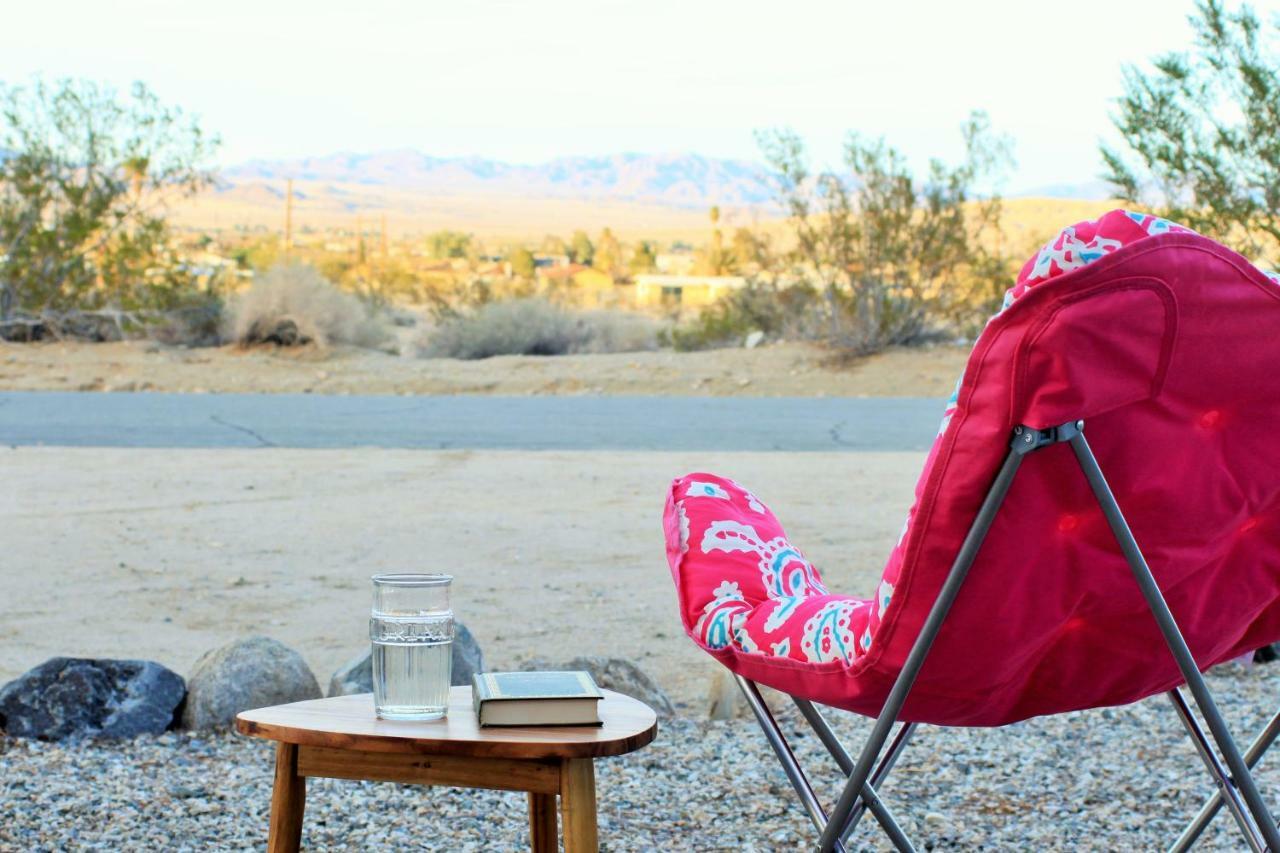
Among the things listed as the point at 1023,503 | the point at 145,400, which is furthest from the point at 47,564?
the point at 145,400

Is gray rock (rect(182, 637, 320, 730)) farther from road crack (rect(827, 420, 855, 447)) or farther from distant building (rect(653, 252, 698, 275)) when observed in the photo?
distant building (rect(653, 252, 698, 275))

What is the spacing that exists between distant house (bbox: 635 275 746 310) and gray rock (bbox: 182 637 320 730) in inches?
1109

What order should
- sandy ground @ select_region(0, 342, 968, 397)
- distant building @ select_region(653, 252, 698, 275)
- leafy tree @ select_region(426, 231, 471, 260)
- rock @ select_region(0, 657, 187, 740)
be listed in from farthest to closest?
leafy tree @ select_region(426, 231, 471, 260)
distant building @ select_region(653, 252, 698, 275)
sandy ground @ select_region(0, 342, 968, 397)
rock @ select_region(0, 657, 187, 740)

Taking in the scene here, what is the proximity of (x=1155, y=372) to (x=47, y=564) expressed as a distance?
540 centimetres

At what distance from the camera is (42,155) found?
17.4 m

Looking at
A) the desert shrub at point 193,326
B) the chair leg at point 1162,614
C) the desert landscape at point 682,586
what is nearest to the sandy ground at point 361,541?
the desert landscape at point 682,586

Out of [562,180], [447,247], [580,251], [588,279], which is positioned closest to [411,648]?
[588,279]

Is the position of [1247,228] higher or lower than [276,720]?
higher

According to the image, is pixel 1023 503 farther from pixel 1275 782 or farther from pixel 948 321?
pixel 948 321

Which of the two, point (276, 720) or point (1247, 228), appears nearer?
point (276, 720)

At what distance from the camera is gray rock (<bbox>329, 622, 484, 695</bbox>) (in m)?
3.87

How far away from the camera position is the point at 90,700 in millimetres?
3797

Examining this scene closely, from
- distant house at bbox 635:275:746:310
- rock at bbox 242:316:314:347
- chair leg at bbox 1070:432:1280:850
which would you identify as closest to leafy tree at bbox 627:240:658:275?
distant house at bbox 635:275:746:310

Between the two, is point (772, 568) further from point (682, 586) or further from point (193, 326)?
point (193, 326)
